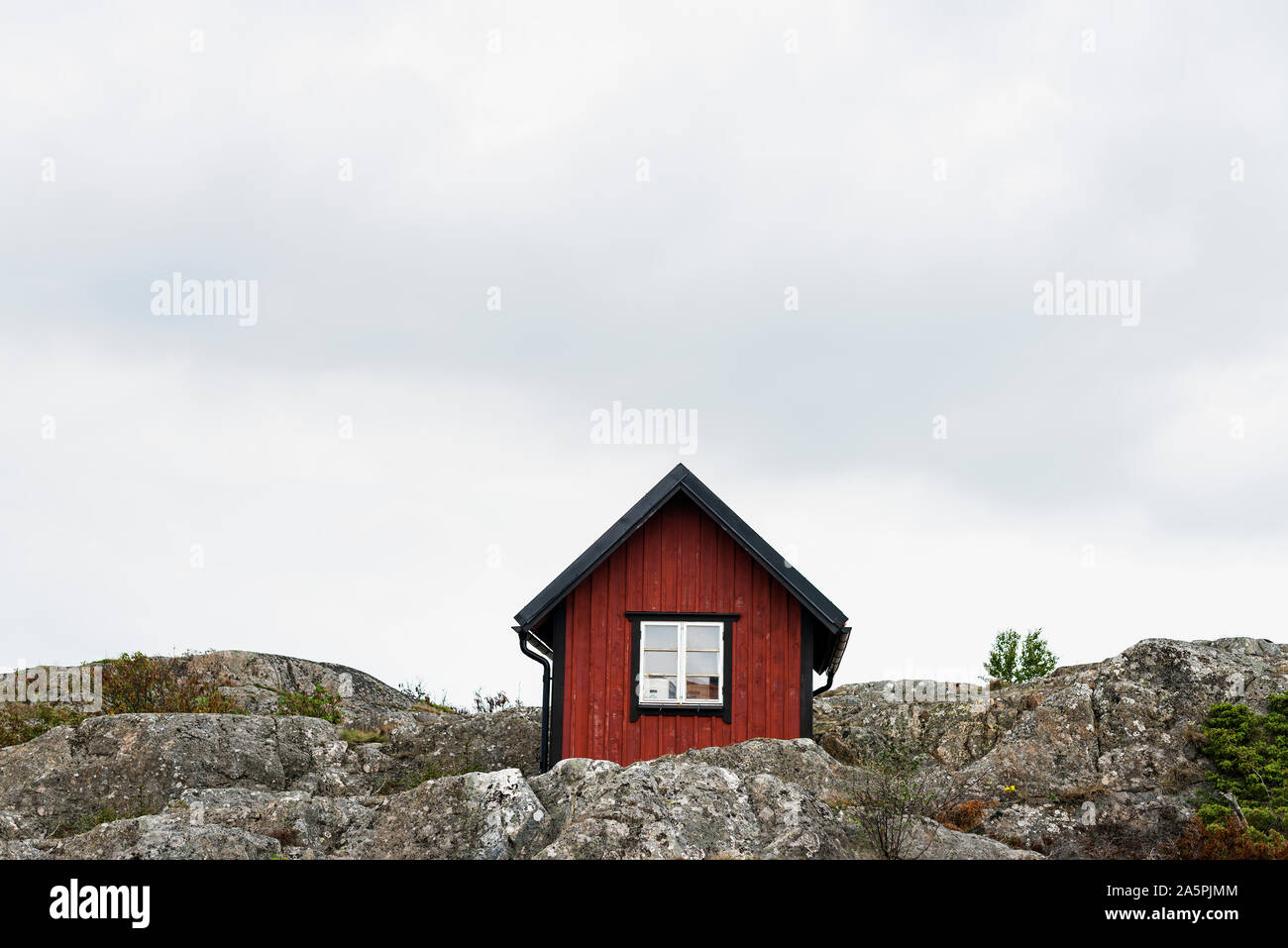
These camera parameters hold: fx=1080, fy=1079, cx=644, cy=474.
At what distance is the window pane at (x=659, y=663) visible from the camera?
60.4 feet

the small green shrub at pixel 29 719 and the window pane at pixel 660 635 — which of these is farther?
the small green shrub at pixel 29 719

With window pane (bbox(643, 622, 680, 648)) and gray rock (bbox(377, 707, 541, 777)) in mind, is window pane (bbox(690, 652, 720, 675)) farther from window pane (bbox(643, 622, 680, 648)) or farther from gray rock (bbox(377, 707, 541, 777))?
gray rock (bbox(377, 707, 541, 777))

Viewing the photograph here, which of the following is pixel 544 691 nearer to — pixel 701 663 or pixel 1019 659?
pixel 701 663

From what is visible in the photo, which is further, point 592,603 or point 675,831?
point 592,603

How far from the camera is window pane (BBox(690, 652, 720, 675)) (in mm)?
18359

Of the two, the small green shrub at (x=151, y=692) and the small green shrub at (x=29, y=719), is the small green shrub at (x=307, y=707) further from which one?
the small green shrub at (x=29, y=719)

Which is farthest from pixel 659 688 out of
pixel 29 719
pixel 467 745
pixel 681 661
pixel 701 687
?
pixel 29 719

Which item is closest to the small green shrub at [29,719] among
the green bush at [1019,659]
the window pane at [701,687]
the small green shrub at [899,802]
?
the window pane at [701,687]

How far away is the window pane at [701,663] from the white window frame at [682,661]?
2 cm

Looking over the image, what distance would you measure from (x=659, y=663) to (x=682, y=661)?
393mm

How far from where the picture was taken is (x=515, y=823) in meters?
11.3
